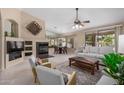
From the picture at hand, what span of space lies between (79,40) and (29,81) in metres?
7.19

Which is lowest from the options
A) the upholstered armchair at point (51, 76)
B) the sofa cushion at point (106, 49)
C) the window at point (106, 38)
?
the upholstered armchair at point (51, 76)

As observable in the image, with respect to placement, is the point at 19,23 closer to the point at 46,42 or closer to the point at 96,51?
the point at 46,42

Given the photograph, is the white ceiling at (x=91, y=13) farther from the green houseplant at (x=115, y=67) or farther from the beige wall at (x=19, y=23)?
the green houseplant at (x=115, y=67)

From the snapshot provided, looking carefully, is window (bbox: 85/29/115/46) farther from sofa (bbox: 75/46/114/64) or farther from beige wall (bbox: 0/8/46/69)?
beige wall (bbox: 0/8/46/69)

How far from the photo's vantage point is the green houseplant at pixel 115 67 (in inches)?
38.1

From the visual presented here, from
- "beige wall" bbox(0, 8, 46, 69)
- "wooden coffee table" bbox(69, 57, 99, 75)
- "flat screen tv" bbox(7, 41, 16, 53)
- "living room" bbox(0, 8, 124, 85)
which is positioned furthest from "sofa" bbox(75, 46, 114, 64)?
"flat screen tv" bbox(7, 41, 16, 53)

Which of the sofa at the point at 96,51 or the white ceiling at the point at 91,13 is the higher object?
the white ceiling at the point at 91,13

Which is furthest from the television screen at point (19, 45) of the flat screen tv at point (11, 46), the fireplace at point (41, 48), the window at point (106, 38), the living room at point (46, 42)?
the window at point (106, 38)

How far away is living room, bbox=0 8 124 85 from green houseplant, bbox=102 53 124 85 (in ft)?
7.37

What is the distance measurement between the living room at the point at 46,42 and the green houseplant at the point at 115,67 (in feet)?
7.37
